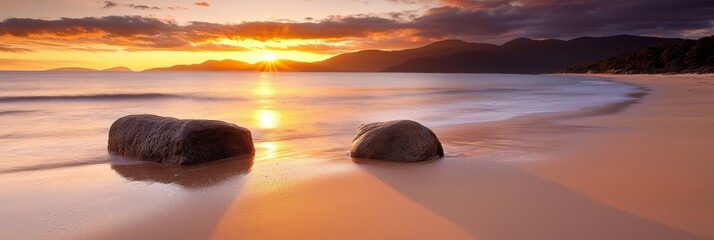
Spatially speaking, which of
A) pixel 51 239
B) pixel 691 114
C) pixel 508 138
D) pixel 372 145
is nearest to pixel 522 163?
pixel 372 145

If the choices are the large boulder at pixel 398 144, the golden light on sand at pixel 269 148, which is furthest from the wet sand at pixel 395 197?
the golden light on sand at pixel 269 148

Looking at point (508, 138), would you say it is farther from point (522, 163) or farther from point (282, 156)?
point (282, 156)

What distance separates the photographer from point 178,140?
6.09 metres

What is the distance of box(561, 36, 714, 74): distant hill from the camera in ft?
188

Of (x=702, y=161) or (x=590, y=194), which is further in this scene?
(x=702, y=161)

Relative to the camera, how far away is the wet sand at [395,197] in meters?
3.38

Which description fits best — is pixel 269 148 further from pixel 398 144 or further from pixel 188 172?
pixel 398 144

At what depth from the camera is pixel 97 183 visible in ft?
16.8

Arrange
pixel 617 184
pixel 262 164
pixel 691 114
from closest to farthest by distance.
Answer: pixel 617 184, pixel 262 164, pixel 691 114

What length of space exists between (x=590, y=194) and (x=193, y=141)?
15.6ft

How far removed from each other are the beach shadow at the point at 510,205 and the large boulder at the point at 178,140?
225 centimetres

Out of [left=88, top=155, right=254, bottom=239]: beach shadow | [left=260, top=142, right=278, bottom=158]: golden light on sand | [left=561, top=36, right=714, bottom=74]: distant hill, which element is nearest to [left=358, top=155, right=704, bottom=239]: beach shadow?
[left=88, top=155, right=254, bottom=239]: beach shadow

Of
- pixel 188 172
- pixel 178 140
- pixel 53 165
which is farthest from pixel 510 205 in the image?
pixel 53 165

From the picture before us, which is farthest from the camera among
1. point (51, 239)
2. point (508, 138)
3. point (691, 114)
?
point (691, 114)
